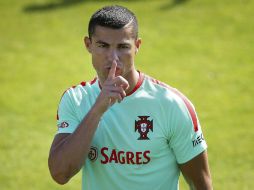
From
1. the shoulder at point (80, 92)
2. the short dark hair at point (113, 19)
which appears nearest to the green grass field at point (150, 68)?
the shoulder at point (80, 92)

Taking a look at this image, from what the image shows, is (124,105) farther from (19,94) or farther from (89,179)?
(19,94)

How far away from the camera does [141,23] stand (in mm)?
14328

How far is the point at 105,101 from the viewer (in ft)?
11.7

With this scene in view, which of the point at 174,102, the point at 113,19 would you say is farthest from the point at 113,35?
the point at 174,102

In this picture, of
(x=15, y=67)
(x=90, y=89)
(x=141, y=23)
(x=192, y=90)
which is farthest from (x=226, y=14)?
(x=90, y=89)

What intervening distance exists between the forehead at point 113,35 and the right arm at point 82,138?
21 centimetres

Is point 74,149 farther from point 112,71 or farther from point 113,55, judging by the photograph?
point 113,55

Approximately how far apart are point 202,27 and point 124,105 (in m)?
10.5

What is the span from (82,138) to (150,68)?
8462mm

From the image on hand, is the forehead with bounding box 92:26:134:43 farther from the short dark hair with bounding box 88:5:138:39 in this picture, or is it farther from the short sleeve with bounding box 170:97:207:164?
the short sleeve with bounding box 170:97:207:164

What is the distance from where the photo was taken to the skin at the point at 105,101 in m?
3.58

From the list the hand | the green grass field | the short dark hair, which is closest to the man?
the short dark hair

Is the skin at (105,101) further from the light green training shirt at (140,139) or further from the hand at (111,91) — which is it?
the light green training shirt at (140,139)

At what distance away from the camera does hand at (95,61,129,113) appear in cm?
353
